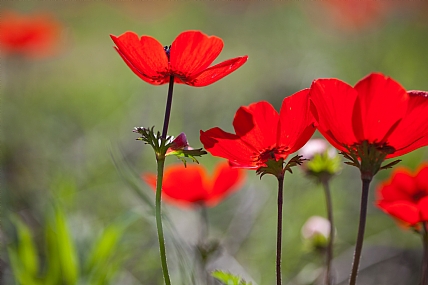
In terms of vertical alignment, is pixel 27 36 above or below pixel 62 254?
above

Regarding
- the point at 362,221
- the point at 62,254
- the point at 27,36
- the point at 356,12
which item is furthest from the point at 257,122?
the point at 356,12

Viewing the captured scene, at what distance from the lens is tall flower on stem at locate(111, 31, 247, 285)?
1.28 feet

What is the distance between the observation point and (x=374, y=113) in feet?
1.29

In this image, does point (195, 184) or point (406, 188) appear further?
point (195, 184)

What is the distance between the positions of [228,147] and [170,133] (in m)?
1.30

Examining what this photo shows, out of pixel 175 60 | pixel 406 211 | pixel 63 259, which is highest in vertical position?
pixel 175 60

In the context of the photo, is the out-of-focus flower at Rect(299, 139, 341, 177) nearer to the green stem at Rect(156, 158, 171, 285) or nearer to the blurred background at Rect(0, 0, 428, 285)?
the blurred background at Rect(0, 0, 428, 285)

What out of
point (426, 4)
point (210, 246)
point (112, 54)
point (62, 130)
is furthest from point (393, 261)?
point (112, 54)

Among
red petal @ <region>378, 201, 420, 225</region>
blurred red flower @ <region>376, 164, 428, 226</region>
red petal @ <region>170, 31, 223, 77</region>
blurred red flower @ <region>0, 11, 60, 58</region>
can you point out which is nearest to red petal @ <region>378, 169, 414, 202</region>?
blurred red flower @ <region>376, 164, 428, 226</region>

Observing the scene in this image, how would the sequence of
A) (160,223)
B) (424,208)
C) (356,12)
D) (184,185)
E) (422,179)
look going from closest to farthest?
(160,223) < (424,208) < (422,179) < (184,185) < (356,12)

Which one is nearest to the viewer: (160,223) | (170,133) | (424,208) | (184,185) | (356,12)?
(160,223)

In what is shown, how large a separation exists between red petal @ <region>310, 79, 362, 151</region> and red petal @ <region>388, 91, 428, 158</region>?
3 centimetres

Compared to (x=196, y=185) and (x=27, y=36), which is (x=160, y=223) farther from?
(x=27, y=36)

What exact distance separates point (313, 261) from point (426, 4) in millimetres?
1893
